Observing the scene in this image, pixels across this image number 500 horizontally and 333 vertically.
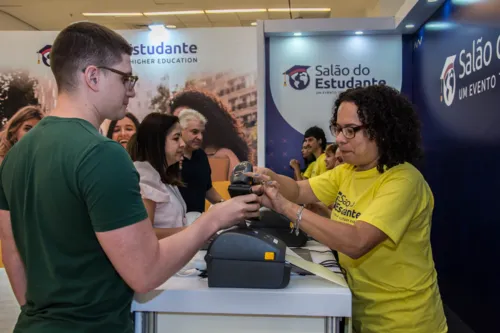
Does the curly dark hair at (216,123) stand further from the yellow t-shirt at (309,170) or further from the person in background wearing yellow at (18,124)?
the person in background wearing yellow at (18,124)

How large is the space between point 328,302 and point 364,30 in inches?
140

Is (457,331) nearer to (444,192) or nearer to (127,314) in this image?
(444,192)

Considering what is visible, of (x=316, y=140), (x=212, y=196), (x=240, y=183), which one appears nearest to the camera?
(x=240, y=183)

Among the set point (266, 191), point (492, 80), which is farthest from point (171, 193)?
point (492, 80)

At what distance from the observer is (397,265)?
154cm

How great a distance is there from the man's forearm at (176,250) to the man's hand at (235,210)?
31mm

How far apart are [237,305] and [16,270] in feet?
1.93

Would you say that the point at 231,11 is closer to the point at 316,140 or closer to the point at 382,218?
the point at 316,140

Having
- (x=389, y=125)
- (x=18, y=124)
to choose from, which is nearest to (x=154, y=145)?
(x=389, y=125)

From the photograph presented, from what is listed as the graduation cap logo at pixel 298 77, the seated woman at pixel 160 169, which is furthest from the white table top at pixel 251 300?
the graduation cap logo at pixel 298 77

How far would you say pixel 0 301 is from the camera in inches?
82.6

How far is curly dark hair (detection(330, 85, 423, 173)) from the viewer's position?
5.36 ft

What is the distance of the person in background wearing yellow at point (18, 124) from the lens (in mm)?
4992

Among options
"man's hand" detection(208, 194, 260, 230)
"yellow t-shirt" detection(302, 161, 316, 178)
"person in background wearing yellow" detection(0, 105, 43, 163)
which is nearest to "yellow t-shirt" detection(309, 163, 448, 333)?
"man's hand" detection(208, 194, 260, 230)
